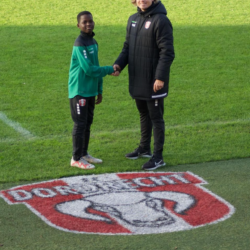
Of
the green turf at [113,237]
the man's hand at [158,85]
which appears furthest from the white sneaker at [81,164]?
the green turf at [113,237]

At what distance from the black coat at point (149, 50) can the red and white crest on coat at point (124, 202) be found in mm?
965

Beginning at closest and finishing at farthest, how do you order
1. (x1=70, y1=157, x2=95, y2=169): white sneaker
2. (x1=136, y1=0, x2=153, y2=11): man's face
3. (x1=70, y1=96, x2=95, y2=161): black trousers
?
(x1=136, y1=0, x2=153, y2=11): man's face < (x1=70, y1=96, x2=95, y2=161): black trousers < (x1=70, y1=157, x2=95, y2=169): white sneaker

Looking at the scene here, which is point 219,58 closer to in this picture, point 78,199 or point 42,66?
point 42,66

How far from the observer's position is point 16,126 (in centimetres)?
784

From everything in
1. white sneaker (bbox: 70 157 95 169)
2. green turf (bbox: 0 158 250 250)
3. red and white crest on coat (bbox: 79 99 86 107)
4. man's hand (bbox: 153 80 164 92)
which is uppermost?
man's hand (bbox: 153 80 164 92)

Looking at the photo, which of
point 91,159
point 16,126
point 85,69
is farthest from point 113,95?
point 85,69

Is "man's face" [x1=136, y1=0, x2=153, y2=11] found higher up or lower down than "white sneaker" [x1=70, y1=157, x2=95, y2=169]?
higher up

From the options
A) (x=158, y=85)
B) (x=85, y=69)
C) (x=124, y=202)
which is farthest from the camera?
(x=158, y=85)

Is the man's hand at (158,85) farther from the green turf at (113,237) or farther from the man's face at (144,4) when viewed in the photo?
the green turf at (113,237)

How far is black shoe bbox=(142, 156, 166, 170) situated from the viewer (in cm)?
601

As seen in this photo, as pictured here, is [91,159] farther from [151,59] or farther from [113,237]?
[113,237]

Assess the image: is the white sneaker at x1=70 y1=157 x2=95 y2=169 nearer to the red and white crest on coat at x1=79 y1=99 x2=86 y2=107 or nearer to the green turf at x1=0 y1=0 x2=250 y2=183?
the green turf at x1=0 y1=0 x2=250 y2=183

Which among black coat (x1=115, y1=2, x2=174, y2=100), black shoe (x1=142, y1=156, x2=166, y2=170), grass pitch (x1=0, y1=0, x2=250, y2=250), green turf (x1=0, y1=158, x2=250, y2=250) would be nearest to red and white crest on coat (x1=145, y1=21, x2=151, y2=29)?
black coat (x1=115, y1=2, x2=174, y2=100)

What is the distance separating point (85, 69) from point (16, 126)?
2.50 meters
